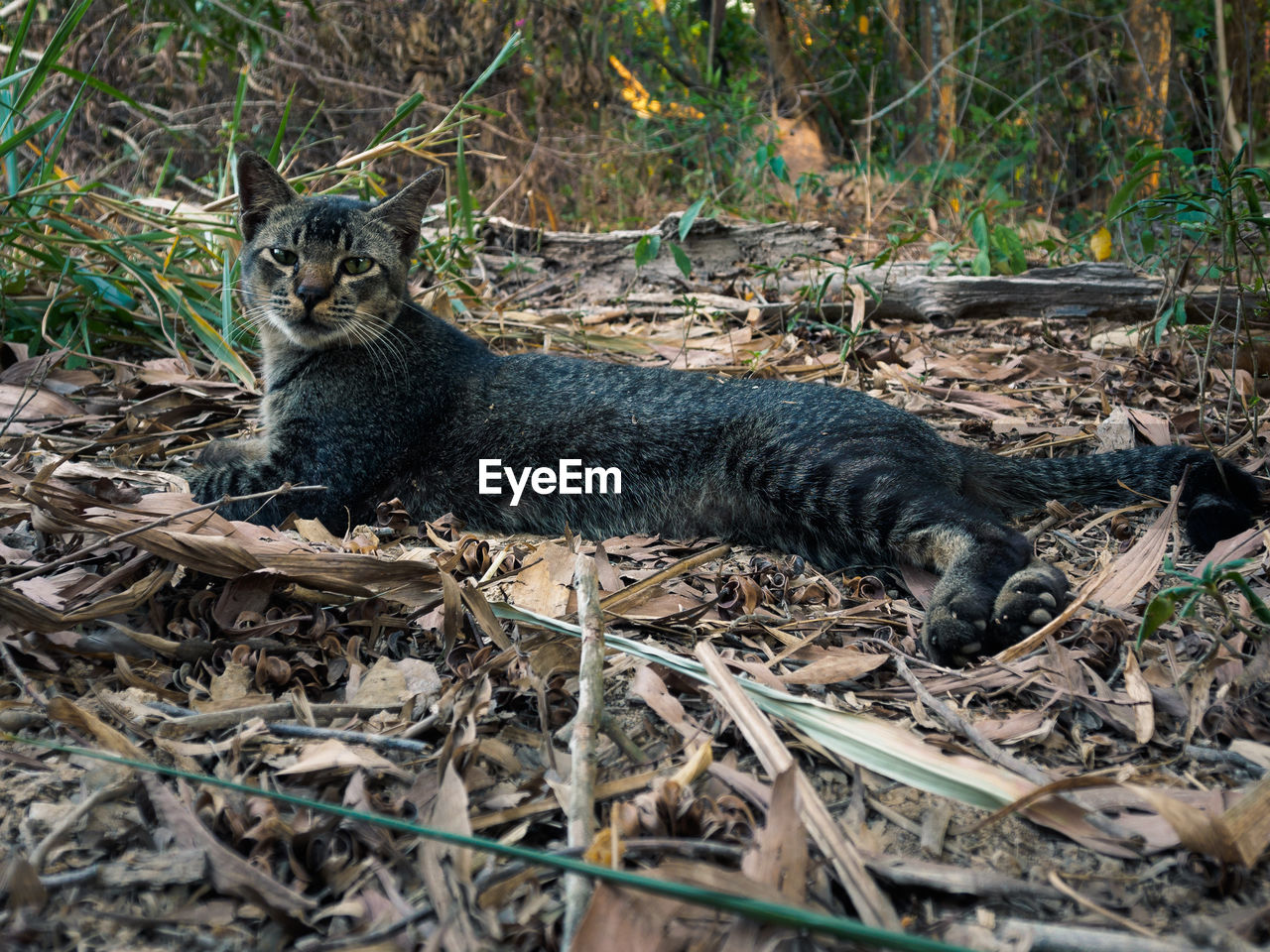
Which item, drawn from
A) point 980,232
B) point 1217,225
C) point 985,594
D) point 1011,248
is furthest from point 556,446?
point 1011,248

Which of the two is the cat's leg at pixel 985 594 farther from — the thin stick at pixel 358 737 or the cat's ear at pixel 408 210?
the cat's ear at pixel 408 210

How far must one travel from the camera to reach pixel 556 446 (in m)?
3.90

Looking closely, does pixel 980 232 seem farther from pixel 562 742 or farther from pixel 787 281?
pixel 562 742

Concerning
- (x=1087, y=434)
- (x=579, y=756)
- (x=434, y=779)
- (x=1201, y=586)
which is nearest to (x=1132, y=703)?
(x=1201, y=586)

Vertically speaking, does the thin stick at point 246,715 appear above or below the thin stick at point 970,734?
above

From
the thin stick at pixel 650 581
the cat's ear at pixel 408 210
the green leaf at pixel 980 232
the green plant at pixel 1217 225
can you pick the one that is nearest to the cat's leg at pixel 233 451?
the cat's ear at pixel 408 210

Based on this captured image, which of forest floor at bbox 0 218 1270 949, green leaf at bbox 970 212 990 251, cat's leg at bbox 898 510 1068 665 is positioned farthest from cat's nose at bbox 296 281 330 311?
green leaf at bbox 970 212 990 251

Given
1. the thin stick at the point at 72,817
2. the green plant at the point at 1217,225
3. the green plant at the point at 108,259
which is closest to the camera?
the thin stick at the point at 72,817

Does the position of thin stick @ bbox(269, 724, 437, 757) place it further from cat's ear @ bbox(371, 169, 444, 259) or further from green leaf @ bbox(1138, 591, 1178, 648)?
cat's ear @ bbox(371, 169, 444, 259)

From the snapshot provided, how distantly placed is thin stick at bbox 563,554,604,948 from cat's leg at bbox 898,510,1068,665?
1.01m

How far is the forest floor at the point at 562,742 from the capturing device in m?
1.56

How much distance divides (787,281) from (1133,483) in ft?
10.6

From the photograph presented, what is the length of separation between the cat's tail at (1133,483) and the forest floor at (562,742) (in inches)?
3.9

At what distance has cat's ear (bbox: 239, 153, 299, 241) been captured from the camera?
4203 mm
